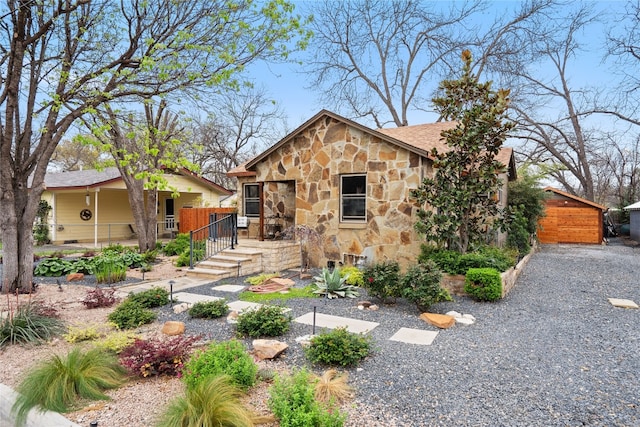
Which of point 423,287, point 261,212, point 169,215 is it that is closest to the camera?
point 423,287

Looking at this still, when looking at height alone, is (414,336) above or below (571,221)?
below

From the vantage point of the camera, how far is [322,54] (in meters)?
23.0

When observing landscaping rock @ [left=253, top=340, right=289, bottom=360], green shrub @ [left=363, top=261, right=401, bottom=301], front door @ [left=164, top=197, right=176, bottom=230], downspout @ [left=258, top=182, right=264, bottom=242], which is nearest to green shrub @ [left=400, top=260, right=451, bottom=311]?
green shrub @ [left=363, top=261, right=401, bottom=301]

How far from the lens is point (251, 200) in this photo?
12.7 m

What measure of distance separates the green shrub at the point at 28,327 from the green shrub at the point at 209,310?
1.76 meters

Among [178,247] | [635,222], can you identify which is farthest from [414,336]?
[635,222]

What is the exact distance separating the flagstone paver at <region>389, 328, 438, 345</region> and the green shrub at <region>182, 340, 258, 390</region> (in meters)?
2.16

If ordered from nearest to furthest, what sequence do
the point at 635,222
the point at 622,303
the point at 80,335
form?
the point at 80,335
the point at 622,303
the point at 635,222

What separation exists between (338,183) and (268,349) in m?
6.55

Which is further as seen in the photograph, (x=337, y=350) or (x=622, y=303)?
(x=622, y=303)

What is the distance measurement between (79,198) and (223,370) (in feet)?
64.3

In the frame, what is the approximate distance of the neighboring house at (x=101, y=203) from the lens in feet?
57.6

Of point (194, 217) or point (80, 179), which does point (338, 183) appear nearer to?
point (194, 217)

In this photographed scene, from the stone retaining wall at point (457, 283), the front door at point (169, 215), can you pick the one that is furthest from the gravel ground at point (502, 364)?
the front door at point (169, 215)
